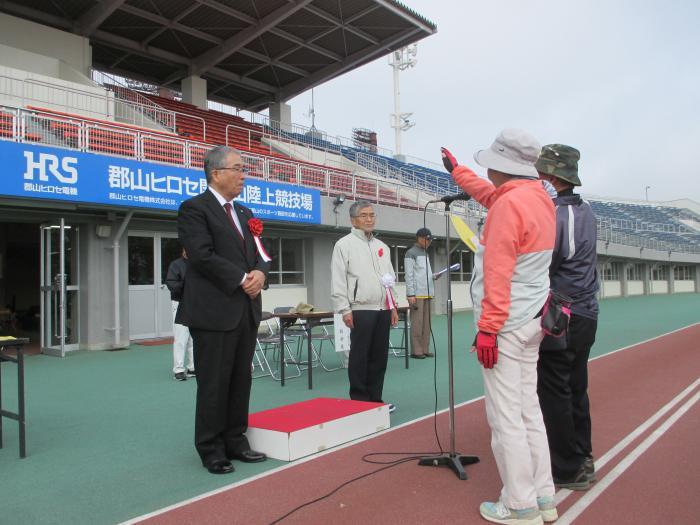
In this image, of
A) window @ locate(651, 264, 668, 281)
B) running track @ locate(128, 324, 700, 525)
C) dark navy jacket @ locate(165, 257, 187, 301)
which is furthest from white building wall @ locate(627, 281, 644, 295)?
dark navy jacket @ locate(165, 257, 187, 301)

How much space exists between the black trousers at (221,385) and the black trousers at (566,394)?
6.37 ft

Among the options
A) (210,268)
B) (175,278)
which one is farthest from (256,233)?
(175,278)

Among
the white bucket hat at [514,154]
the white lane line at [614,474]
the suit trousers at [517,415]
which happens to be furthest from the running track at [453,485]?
the white bucket hat at [514,154]

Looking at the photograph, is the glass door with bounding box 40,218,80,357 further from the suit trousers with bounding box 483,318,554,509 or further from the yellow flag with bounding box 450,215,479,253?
the suit trousers with bounding box 483,318,554,509

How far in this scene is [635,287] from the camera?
131 ft

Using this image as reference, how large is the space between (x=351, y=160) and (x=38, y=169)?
654 inches

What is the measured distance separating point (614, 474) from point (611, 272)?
36.6m

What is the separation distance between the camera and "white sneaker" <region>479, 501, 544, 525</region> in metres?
2.73

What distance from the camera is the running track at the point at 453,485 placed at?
2.99 m

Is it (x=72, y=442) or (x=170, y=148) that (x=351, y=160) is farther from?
(x=72, y=442)

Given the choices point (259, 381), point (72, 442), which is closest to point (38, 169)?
point (259, 381)

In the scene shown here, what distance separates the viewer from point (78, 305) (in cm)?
1087

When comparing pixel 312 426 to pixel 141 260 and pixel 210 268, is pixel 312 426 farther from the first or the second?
pixel 141 260

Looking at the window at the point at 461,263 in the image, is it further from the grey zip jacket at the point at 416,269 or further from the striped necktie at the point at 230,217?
the striped necktie at the point at 230,217
